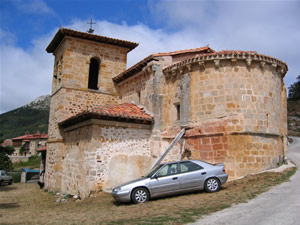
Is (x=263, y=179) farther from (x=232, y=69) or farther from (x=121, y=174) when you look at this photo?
(x=121, y=174)

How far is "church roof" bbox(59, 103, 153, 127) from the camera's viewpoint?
458 inches

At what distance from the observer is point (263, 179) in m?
10.1

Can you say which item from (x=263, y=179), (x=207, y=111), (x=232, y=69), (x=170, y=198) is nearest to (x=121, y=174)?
(x=170, y=198)

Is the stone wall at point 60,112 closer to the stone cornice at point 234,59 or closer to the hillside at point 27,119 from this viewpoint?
the stone cornice at point 234,59

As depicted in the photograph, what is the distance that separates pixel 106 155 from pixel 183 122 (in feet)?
12.2

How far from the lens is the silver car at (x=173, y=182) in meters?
8.87

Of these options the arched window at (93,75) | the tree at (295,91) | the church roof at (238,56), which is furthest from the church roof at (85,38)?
the tree at (295,91)

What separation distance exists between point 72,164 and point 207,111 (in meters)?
7.09

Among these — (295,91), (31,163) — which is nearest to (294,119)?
(295,91)

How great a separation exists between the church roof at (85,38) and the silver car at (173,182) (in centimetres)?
1052

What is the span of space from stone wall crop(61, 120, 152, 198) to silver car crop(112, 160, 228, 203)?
2.74 metres

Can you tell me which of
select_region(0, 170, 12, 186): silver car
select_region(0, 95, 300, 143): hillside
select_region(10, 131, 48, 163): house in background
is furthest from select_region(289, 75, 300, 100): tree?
select_region(0, 170, 12, 186): silver car

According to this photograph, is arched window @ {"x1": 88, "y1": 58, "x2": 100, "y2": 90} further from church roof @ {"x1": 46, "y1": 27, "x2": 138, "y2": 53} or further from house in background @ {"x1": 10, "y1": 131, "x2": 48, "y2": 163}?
house in background @ {"x1": 10, "y1": 131, "x2": 48, "y2": 163}

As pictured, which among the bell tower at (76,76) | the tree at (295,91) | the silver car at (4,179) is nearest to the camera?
the bell tower at (76,76)
